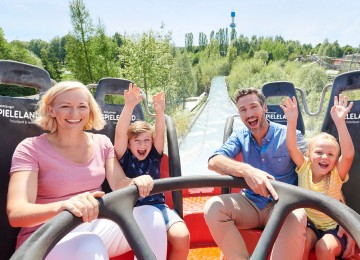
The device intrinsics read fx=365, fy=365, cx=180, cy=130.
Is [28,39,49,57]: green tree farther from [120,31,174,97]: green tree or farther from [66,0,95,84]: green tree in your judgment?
[120,31,174,97]: green tree

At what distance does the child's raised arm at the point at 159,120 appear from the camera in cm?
170

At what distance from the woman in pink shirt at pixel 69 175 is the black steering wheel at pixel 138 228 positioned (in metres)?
0.27

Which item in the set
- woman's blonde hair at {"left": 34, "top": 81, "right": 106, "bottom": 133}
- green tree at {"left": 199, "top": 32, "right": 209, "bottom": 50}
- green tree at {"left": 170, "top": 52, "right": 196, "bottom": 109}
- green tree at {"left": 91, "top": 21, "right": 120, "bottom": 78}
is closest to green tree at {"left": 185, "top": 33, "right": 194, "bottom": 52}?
green tree at {"left": 199, "top": 32, "right": 209, "bottom": 50}

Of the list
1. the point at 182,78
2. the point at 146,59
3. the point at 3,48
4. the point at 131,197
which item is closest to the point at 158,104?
the point at 131,197

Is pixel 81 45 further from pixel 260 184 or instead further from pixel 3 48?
pixel 260 184

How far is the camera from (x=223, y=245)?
4.38 ft

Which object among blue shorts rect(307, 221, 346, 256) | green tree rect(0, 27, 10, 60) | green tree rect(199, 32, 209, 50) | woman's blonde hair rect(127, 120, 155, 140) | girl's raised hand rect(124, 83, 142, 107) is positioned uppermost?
green tree rect(199, 32, 209, 50)

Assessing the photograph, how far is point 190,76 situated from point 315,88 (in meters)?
11.8

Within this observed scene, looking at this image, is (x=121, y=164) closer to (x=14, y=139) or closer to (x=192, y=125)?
(x=14, y=139)

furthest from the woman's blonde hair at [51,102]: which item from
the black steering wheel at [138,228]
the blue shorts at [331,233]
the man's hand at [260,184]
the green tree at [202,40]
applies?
the green tree at [202,40]

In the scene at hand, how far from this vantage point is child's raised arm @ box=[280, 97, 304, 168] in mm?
1590

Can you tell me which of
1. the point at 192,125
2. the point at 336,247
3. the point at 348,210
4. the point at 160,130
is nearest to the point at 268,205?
the point at 336,247

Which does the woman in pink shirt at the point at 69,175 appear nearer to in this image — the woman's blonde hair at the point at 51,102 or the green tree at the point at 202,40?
the woman's blonde hair at the point at 51,102

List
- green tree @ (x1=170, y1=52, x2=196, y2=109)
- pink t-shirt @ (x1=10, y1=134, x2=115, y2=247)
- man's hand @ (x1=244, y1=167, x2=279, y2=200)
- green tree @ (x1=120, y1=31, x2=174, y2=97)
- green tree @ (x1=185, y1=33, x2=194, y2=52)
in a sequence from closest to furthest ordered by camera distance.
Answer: man's hand @ (x1=244, y1=167, x2=279, y2=200) < pink t-shirt @ (x1=10, y1=134, x2=115, y2=247) < green tree @ (x1=120, y1=31, x2=174, y2=97) < green tree @ (x1=170, y1=52, x2=196, y2=109) < green tree @ (x1=185, y1=33, x2=194, y2=52)
